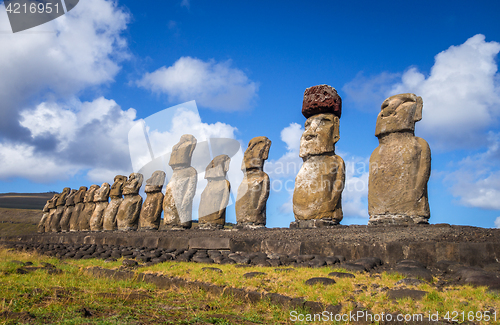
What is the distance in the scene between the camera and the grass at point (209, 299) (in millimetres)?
3062

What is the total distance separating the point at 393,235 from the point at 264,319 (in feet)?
10.5

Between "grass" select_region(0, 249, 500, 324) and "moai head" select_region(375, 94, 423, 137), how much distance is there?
4547 mm

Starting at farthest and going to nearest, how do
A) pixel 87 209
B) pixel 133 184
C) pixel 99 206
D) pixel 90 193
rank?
pixel 90 193
pixel 87 209
pixel 99 206
pixel 133 184

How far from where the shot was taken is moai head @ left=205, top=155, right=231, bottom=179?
39.8 feet

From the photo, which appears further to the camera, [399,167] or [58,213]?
[58,213]

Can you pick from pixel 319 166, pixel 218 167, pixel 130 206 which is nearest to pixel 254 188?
pixel 218 167

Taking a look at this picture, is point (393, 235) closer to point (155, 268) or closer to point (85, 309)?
point (155, 268)

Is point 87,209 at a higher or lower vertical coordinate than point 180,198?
lower

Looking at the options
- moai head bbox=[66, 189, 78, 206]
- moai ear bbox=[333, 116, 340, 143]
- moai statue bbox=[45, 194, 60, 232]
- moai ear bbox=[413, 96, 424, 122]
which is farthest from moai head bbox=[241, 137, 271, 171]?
moai statue bbox=[45, 194, 60, 232]

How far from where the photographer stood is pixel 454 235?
17.3ft

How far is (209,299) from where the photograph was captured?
401 centimetres

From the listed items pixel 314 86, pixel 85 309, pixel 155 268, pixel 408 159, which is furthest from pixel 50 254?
pixel 408 159

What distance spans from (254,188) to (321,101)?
10.9ft

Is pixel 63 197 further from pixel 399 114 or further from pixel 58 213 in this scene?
pixel 399 114
